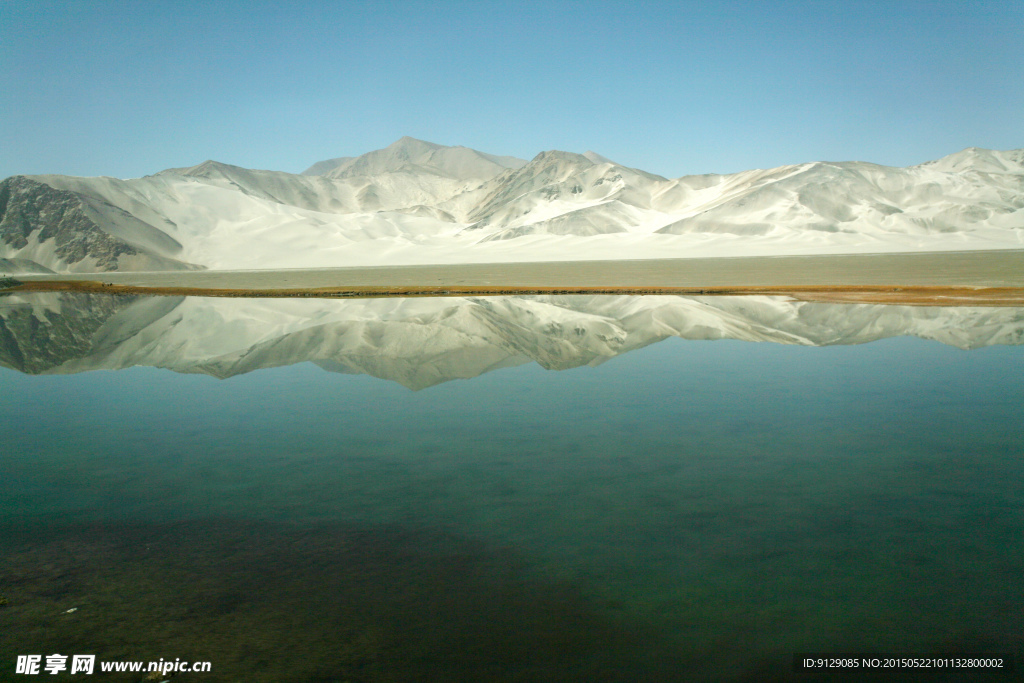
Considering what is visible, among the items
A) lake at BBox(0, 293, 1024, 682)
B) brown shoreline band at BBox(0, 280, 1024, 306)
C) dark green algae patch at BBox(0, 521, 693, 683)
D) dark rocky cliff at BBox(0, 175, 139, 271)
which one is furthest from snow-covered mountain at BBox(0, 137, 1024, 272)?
dark green algae patch at BBox(0, 521, 693, 683)

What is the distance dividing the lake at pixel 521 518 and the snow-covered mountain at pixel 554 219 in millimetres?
64487

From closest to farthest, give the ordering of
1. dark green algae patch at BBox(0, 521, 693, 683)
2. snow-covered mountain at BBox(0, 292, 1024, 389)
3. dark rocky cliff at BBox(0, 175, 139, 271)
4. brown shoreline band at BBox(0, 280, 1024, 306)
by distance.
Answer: dark green algae patch at BBox(0, 521, 693, 683) < snow-covered mountain at BBox(0, 292, 1024, 389) < brown shoreline band at BBox(0, 280, 1024, 306) < dark rocky cliff at BBox(0, 175, 139, 271)

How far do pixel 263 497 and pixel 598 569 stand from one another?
3202 mm

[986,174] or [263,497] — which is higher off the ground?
[986,174]

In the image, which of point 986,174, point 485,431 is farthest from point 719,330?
point 986,174

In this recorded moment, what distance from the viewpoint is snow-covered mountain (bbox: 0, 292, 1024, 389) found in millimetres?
14505

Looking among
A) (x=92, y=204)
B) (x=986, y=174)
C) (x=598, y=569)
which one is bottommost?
(x=598, y=569)

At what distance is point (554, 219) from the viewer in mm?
103625

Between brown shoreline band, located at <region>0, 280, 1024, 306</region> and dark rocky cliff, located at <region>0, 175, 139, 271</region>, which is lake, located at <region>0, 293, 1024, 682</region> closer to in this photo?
brown shoreline band, located at <region>0, 280, 1024, 306</region>

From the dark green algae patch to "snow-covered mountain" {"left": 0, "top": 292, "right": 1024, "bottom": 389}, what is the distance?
661 cm

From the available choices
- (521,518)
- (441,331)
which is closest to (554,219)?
(441,331)

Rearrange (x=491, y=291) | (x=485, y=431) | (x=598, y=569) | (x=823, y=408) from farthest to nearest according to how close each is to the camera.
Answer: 1. (x=491, y=291)
2. (x=823, y=408)
3. (x=485, y=431)
4. (x=598, y=569)

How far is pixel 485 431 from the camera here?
8711 millimetres

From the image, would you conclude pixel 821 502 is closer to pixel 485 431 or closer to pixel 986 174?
pixel 485 431
